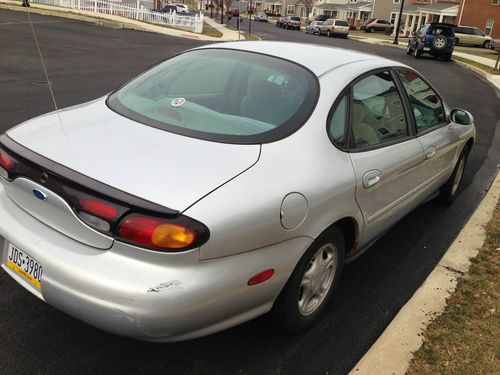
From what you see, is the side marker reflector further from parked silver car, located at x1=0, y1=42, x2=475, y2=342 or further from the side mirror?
the side mirror

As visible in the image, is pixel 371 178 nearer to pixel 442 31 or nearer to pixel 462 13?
pixel 442 31

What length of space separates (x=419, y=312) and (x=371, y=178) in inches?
35.7

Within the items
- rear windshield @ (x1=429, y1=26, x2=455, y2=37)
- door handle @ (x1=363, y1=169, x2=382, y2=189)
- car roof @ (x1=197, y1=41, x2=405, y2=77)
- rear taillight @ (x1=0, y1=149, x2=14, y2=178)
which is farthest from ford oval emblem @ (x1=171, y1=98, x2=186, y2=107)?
rear windshield @ (x1=429, y1=26, x2=455, y2=37)

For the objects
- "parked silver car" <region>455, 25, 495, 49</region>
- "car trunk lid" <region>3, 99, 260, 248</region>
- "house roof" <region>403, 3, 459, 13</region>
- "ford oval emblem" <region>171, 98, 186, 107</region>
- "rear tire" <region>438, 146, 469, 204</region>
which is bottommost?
"parked silver car" <region>455, 25, 495, 49</region>

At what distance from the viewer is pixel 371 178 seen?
3.06 metres

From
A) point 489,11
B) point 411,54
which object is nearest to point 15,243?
point 411,54

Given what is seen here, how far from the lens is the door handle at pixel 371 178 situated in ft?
9.83

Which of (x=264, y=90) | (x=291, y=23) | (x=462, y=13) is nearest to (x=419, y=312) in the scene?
(x=264, y=90)

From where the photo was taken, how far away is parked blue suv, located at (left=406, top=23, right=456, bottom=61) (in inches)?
963

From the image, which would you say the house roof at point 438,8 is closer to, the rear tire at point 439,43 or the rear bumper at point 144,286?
the rear tire at point 439,43

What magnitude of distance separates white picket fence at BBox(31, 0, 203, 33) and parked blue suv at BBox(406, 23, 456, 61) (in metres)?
13.0

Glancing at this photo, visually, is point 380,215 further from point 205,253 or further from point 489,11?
point 489,11

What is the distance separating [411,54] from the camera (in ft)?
89.9

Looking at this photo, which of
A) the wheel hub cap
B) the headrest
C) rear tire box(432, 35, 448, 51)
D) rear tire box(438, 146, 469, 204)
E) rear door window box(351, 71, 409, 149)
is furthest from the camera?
rear tire box(432, 35, 448, 51)
